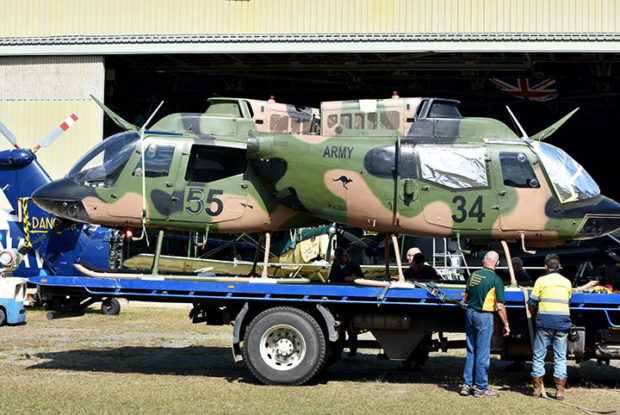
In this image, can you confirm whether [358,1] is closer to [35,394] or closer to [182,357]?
[182,357]

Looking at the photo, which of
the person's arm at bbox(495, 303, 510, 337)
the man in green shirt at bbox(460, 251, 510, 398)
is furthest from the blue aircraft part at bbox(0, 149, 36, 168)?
the person's arm at bbox(495, 303, 510, 337)

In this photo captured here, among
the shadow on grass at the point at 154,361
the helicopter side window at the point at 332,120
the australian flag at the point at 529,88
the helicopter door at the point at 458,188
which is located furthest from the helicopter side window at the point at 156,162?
the australian flag at the point at 529,88

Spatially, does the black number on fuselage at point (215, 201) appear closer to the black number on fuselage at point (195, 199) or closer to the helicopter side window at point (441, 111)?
the black number on fuselage at point (195, 199)

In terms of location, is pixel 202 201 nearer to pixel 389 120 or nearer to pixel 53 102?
pixel 389 120

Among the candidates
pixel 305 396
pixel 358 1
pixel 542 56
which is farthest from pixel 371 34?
pixel 305 396

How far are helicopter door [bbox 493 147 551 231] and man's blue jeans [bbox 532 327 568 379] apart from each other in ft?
5.79

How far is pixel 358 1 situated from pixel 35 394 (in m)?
17.6

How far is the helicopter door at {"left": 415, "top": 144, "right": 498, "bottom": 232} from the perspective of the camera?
11414 mm

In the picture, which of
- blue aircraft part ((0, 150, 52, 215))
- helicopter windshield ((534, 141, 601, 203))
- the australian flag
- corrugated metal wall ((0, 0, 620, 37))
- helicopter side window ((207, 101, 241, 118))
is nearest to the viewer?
helicopter windshield ((534, 141, 601, 203))

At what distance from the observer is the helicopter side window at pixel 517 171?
11.4 m

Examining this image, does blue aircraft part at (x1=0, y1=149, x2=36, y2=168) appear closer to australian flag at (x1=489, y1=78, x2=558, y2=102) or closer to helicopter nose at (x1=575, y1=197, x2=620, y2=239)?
helicopter nose at (x1=575, y1=197, x2=620, y2=239)

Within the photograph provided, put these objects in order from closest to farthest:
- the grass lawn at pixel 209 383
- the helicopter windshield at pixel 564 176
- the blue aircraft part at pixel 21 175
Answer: the grass lawn at pixel 209 383
the helicopter windshield at pixel 564 176
the blue aircraft part at pixel 21 175

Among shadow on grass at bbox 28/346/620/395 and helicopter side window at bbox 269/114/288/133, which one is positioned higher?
helicopter side window at bbox 269/114/288/133

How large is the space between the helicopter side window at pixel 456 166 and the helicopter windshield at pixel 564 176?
2.80 feet
